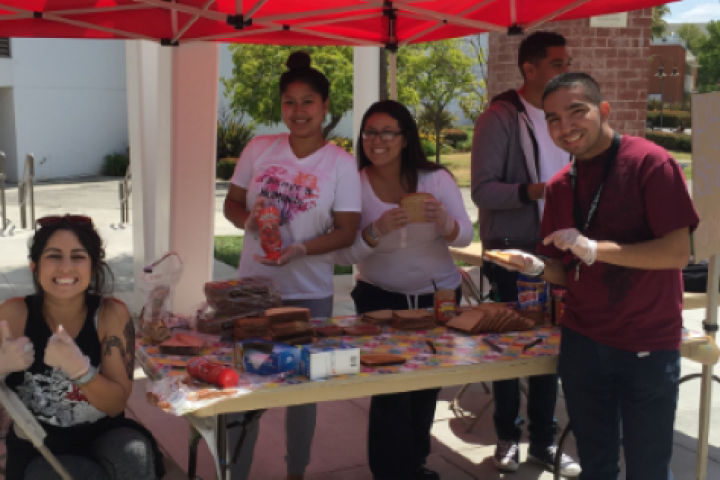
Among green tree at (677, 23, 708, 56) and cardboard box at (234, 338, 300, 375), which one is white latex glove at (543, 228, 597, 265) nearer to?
cardboard box at (234, 338, 300, 375)

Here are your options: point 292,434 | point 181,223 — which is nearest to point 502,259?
point 292,434

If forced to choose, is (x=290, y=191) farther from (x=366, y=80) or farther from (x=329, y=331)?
(x=366, y=80)

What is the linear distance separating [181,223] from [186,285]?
0.52 m

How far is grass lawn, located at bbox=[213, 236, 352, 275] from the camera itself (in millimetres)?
10031

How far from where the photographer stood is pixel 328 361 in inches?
102

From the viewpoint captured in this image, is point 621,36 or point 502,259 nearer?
point 502,259

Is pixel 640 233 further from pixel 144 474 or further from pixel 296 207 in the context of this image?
pixel 144 474

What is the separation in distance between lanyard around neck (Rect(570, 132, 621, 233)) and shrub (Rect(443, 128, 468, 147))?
86.4 feet

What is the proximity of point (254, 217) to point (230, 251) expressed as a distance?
25.5 ft

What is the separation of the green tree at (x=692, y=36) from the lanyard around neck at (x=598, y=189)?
3202 inches

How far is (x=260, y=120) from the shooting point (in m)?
20.4

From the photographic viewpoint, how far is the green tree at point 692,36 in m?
77.5

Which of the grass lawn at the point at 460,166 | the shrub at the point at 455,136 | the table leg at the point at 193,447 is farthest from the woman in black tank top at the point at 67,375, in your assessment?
the shrub at the point at 455,136

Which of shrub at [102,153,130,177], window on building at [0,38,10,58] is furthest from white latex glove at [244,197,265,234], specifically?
window on building at [0,38,10,58]
